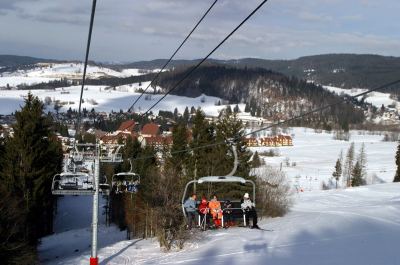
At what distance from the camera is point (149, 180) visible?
133ft

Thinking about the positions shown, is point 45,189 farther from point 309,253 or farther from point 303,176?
point 303,176

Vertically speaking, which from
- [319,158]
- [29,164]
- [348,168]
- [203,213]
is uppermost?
[29,164]

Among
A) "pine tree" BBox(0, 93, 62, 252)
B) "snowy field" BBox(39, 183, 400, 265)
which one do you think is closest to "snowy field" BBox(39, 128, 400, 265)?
"snowy field" BBox(39, 183, 400, 265)

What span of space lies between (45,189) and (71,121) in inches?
5562

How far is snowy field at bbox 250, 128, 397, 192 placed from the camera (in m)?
113

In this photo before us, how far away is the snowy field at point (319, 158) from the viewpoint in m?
113

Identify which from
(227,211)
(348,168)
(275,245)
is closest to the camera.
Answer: (275,245)

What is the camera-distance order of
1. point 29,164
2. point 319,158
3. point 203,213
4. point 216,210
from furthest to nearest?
point 319,158 → point 29,164 → point 216,210 → point 203,213

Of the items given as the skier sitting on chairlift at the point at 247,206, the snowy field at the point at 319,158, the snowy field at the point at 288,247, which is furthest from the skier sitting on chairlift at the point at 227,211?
the snowy field at the point at 319,158

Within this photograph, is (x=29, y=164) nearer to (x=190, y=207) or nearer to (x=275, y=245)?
(x=190, y=207)

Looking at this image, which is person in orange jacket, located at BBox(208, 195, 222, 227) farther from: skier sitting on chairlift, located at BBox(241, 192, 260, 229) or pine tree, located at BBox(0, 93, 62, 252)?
pine tree, located at BBox(0, 93, 62, 252)

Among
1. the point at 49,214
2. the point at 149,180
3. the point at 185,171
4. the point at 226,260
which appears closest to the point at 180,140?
the point at 185,171

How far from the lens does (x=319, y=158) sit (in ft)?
474

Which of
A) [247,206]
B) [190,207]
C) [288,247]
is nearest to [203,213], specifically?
[190,207]
